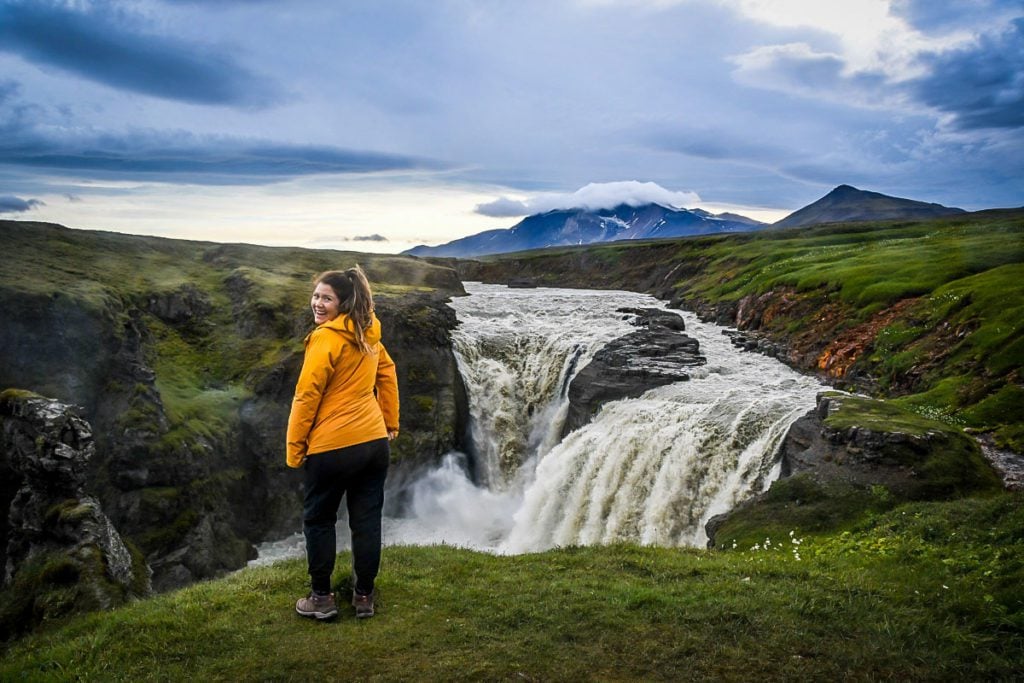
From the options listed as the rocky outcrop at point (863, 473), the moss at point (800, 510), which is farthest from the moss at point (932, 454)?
the moss at point (800, 510)

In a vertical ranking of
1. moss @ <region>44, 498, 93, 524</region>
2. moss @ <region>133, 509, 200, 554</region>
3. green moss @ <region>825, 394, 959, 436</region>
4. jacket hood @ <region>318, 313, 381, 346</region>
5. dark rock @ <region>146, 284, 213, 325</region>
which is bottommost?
moss @ <region>133, 509, 200, 554</region>

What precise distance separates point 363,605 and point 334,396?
3182mm

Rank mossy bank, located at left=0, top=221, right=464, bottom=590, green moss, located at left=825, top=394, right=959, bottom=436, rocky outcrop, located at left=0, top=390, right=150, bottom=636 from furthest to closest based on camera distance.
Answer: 1. mossy bank, located at left=0, top=221, right=464, bottom=590
2. green moss, located at left=825, top=394, right=959, bottom=436
3. rocky outcrop, located at left=0, top=390, right=150, bottom=636

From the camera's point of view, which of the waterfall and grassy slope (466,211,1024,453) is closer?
grassy slope (466,211,1024,453)

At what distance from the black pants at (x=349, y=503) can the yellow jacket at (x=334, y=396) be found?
0.18 metres

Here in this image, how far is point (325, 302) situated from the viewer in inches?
344

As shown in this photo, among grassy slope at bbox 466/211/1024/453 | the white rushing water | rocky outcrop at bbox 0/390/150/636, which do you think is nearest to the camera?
rocky outcrop at bbox 0/390/150/636

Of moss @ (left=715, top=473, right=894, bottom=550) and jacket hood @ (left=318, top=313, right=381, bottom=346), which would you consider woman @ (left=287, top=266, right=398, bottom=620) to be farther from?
moss @ (left=715, top=473, right=894, bottom=550)

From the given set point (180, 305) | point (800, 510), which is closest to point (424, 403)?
point (180, 305)

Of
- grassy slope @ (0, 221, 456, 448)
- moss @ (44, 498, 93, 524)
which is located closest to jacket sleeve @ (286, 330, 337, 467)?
moss @ (44, 498, 93, 524)

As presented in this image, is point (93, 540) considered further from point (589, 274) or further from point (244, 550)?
point (589, 274)

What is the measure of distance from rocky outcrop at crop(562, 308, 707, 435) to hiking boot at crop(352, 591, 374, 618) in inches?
1111

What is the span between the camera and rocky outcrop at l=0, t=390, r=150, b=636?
43.6 feet

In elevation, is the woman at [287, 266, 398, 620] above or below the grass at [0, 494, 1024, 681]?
above
